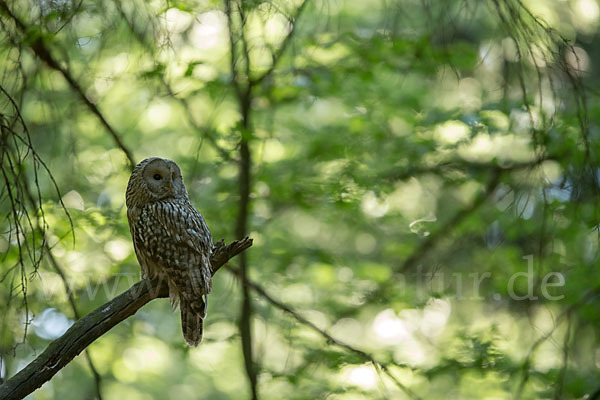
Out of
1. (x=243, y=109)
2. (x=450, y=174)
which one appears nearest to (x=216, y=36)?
(x=243, y=109)

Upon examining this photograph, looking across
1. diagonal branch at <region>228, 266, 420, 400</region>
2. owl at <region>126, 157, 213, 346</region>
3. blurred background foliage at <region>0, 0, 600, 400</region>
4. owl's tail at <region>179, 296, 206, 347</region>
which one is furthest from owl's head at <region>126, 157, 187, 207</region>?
diagonal branch at <region>228, 266, 420, 400</region>

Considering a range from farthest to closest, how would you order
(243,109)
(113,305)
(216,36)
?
(216,36)
(243,109)
(113,305)

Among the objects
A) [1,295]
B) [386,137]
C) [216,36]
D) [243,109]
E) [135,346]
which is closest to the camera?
[1,295]

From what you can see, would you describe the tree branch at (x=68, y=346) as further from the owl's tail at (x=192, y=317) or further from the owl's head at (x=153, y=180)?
the owl's head at (x=153, y=180)

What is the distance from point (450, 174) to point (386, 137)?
3.12 ft

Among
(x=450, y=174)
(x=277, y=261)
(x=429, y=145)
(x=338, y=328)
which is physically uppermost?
(x=429, y=145)

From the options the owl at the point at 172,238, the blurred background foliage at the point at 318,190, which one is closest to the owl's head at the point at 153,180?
the owl at the point at 172,238

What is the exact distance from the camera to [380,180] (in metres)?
5.91

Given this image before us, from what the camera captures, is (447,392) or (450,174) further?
(447,392)

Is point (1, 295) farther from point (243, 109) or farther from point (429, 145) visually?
point (429, 145)

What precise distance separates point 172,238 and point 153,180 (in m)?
0.40

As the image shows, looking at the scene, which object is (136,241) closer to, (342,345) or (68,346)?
(68,346)

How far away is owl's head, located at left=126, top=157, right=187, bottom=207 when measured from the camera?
372cm

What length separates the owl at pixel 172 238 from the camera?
11.5ft
